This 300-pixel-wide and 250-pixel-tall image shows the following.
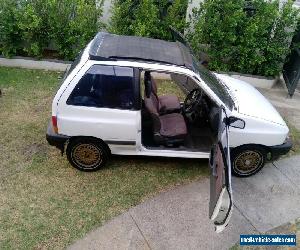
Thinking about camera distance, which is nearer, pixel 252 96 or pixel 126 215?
pixel 126 215

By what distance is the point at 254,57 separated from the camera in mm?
9289

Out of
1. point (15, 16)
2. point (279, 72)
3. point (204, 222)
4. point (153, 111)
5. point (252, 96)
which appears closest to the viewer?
point (204, 222)

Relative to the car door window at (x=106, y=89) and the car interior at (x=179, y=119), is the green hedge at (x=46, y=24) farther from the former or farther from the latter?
the car door window at (x=106, y=89)

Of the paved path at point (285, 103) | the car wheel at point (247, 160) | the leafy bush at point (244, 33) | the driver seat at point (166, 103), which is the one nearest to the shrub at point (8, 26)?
the leafy bush at point (244, 33)

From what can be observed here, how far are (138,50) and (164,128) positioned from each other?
1.27 m

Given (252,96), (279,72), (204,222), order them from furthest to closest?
(279,72) → (252,96) → (204,222)

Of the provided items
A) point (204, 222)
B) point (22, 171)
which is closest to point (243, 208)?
point (204, 222)

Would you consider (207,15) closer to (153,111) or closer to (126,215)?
(153,111)

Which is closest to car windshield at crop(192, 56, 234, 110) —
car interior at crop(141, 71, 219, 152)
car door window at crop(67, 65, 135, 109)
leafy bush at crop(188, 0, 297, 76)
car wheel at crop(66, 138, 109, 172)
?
car interior at crop(141, 71, 219, 152)

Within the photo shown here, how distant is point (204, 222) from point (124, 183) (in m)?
1.37

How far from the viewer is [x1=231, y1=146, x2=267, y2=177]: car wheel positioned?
593 cm

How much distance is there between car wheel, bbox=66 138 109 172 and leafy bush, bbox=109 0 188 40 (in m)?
4.09

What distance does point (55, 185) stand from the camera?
19.0 ft

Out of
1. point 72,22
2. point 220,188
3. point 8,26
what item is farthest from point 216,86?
point 8,26
